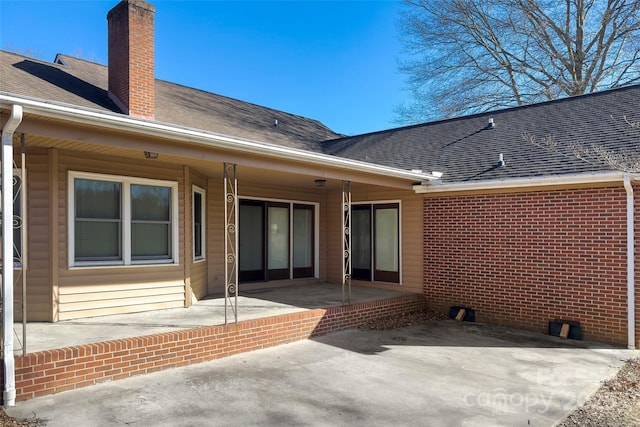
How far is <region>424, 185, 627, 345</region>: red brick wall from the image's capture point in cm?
688

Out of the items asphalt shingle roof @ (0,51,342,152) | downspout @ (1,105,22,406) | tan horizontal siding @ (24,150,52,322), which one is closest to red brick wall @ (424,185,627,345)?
asphalt shingle roof @ (0,51,342,152)

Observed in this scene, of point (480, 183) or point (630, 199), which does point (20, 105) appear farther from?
point (630, 199)

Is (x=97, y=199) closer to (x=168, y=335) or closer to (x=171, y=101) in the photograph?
(x=168, y=335)

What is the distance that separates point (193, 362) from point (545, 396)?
4.12 m

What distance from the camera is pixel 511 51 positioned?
19.7 m

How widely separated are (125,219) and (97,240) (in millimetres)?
497

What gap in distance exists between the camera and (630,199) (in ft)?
21.8

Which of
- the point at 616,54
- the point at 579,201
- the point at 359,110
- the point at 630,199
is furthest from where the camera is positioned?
the point at 359,110

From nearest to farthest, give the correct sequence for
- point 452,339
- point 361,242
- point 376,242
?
point 452,339
point 376,242
point 361,242

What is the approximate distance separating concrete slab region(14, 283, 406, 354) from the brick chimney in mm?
3860

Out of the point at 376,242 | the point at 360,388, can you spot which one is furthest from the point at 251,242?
the point at 360,388

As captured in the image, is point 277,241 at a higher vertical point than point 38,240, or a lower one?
lower

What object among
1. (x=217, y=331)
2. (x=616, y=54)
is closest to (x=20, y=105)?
(x=217, y=331)

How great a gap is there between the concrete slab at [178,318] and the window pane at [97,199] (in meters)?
1.53
